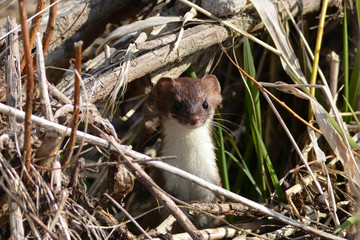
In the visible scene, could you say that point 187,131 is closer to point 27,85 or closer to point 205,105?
point 205,105

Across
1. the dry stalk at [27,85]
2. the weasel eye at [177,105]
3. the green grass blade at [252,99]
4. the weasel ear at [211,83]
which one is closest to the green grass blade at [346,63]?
the green grass blade at [252,99]

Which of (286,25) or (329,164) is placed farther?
(286,25)

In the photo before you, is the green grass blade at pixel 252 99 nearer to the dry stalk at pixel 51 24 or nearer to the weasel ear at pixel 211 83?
the weasel ear at pixel 211 83

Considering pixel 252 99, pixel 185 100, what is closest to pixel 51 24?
pixel 185 100


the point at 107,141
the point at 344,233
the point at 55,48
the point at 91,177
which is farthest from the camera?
the point at 91,177

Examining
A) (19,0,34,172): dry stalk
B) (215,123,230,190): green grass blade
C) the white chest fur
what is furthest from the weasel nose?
(19,0,34,172): dry stalk

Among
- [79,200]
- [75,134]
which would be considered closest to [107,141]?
[75,134]

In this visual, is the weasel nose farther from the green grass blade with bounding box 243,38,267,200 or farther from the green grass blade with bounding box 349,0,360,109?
the green grass blade with bounding box 349,0,360,109

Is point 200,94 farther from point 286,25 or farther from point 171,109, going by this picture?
point 286,25
